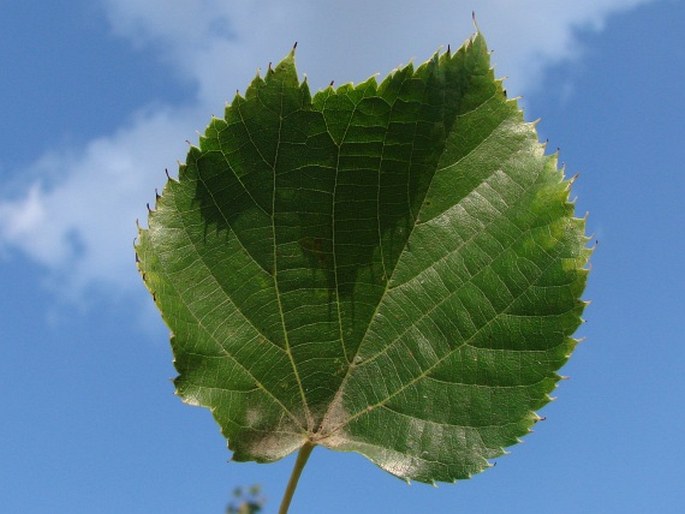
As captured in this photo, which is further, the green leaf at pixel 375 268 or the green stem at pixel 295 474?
the green leaf at pixel 375 268

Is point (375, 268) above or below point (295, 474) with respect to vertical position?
above

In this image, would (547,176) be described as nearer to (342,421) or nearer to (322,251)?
(322,251)

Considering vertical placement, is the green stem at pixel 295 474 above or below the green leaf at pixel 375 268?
below

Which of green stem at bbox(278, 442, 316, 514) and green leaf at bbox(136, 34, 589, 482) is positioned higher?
green leaf at bbox(136, 34, 589, 482)

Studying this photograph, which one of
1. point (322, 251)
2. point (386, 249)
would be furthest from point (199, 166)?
point (386, 249)

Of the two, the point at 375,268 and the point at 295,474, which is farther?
the point at 375,268
